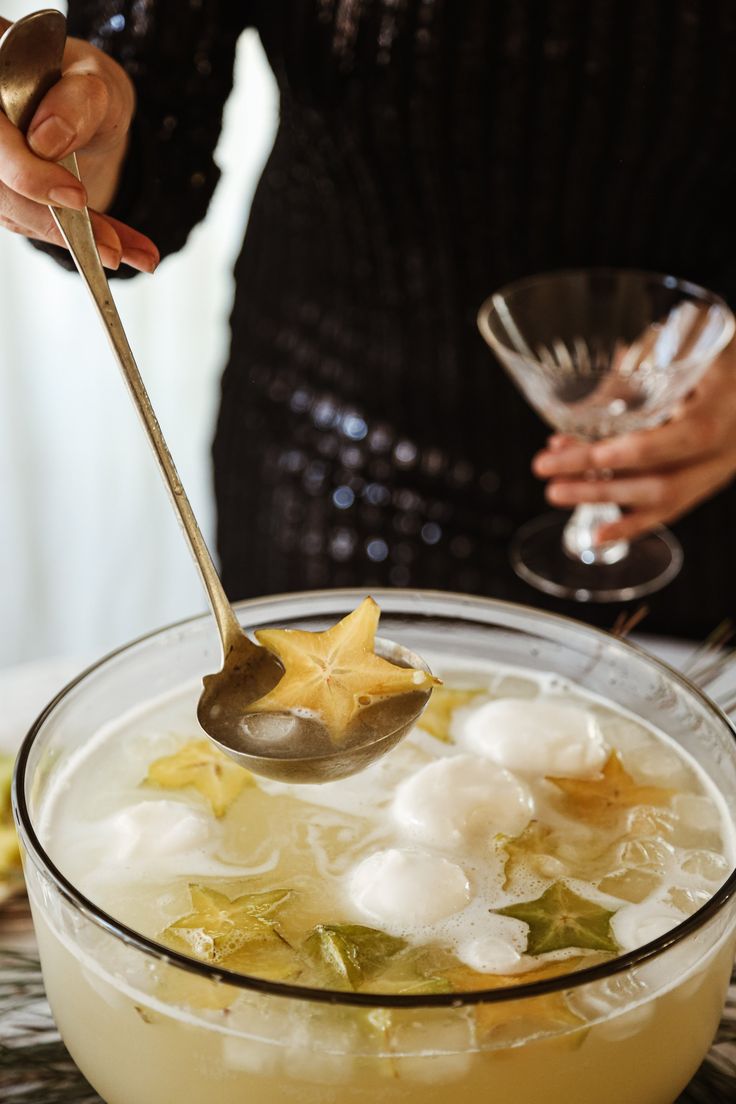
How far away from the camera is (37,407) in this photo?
238 centimetres

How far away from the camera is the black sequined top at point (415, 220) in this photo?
3.84ft

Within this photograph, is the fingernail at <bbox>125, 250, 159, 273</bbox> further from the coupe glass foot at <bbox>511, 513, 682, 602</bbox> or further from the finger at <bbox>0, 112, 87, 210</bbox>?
the coupe glass foot at <bbox>511, 513, 682, 602</bbox>

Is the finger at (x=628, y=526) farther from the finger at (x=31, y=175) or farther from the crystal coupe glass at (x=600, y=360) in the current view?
the finger at (x=31, y=175)

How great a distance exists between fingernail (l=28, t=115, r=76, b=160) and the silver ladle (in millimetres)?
14

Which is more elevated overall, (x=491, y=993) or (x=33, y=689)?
(x=491, y=993)

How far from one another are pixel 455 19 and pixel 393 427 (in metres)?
0.43

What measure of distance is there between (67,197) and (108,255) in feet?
0.27

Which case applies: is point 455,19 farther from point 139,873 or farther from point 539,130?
point 139,873

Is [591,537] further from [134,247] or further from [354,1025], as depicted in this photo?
[354,1025]

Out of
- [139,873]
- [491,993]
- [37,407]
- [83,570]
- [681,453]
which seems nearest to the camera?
[491,993]

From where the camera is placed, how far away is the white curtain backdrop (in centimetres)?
227

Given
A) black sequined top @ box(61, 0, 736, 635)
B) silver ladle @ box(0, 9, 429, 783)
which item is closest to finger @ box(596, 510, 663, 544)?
black sequined top @ box(61, 0, 736, 635)

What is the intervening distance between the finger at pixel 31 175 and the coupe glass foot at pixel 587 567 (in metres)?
0.74

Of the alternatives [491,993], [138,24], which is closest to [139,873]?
[491,993]
